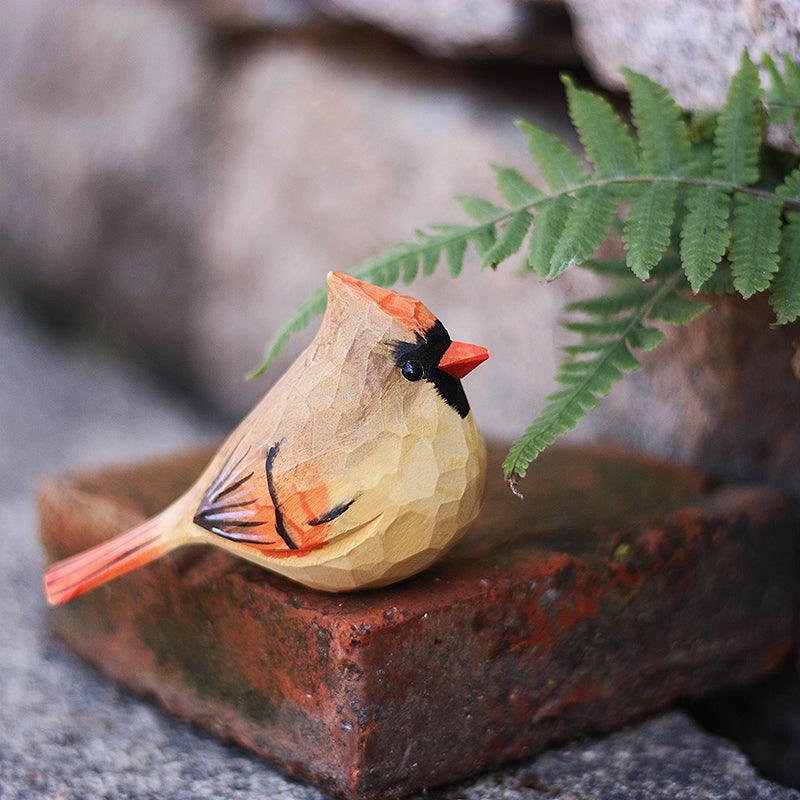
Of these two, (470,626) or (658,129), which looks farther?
(658,129)

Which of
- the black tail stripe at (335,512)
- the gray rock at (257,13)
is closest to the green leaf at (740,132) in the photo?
the black tail stripe at (335,512)

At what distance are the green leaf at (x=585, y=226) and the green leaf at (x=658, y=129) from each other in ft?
0.29

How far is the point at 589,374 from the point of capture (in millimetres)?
1649

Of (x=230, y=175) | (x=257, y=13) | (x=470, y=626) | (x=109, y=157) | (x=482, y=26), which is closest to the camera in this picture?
(x=470, y=626)

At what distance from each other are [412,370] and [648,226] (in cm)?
44

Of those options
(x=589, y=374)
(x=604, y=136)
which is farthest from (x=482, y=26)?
(x=589, y=374)

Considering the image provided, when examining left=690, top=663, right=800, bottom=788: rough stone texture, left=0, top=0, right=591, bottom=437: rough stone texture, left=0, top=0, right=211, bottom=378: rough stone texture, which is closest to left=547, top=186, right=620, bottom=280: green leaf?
left=0, top=0, right=591, bottom=437: rough stone texture

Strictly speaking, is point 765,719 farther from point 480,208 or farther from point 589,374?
point 480,208

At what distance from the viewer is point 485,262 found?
1603 mm

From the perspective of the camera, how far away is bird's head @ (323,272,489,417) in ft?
4.86

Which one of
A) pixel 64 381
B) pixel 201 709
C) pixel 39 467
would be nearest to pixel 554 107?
pixel 201 709

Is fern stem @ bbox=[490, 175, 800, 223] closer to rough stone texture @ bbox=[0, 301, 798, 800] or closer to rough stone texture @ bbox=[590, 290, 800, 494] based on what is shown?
rough stone texture @ bbox=[590, 290, 800, 494]

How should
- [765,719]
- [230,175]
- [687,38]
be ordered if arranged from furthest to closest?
[230,175]
[765,719]
[687,38]

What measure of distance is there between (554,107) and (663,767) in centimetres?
149
